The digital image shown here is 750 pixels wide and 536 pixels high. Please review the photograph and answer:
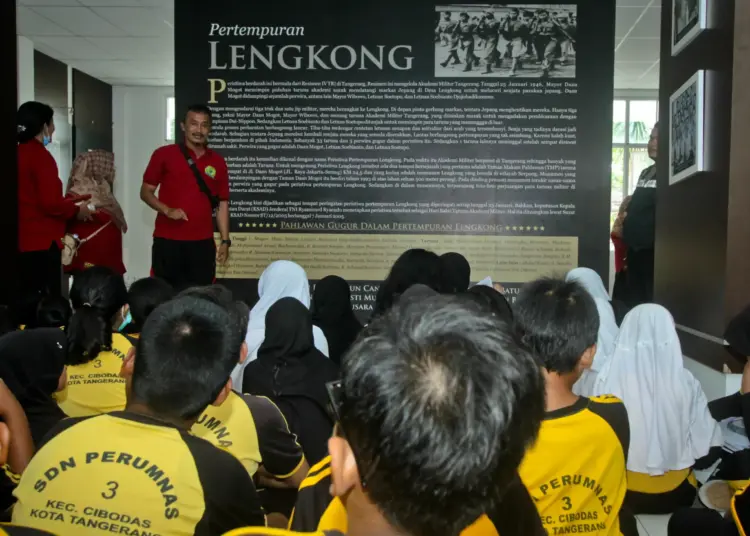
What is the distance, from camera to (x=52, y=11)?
668 centimetres

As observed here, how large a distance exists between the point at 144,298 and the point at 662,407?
2086 millimetres

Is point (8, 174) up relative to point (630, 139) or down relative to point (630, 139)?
down

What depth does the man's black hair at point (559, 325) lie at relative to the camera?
68.1 inches

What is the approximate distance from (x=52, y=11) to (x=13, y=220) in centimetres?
382

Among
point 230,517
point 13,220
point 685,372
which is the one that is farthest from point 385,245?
point 230,517

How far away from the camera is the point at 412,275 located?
3.86m

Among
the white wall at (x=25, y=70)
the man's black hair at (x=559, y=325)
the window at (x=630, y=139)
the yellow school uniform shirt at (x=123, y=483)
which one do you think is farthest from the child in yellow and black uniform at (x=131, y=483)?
the window at (x=630, y=139)

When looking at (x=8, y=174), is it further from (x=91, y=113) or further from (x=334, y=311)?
(x=91, y=113)

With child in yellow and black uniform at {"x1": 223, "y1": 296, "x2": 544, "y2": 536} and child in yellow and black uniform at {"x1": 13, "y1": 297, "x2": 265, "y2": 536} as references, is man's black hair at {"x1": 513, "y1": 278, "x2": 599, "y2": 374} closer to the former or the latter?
child in yellow and black uniform at {"x1": 13, "y1": 297, "x2": 265, "y2": 536}

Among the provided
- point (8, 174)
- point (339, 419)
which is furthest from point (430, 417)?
point (8, 174)

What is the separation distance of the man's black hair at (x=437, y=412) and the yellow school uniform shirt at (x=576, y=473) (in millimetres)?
700

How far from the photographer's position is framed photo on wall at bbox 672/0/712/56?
330cm

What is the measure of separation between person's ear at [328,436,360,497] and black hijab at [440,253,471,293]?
3256mm

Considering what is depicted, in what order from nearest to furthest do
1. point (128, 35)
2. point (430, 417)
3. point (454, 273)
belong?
1. point (430, 417)
2. point (454, 273)
3. point (128, 35)
